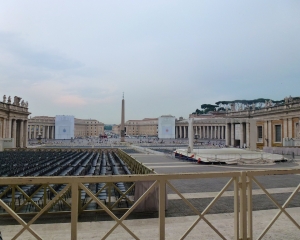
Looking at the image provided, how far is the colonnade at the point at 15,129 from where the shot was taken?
40688mm

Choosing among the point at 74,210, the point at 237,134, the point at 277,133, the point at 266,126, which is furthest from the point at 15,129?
the point at 74,210

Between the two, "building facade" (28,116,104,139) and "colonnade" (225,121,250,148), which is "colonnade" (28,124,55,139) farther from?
"colonnade" (225,121,250,148)

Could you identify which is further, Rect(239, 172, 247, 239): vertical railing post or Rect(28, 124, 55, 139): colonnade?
Rect(28, 124, 55, 139): colonnade

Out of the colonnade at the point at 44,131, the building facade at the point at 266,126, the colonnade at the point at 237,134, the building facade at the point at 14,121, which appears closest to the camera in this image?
the building facade at the point at 266,126

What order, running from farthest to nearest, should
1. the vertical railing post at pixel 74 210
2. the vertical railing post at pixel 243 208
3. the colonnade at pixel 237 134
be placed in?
the colonnade at pixel 237 134, the vertical railing post at pixel 243 208, the vertical railing post at pixel 74 210

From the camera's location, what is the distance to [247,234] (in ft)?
12.5

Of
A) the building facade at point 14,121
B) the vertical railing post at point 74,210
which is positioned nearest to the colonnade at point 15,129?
the building facade at point 14,121

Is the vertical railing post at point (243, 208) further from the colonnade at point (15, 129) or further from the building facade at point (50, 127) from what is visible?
the building facade at point (50, 127)

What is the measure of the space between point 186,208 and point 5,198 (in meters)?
5.20

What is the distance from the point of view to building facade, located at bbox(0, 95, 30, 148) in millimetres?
40594

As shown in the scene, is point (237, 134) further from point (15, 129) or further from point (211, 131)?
point (211, 131)

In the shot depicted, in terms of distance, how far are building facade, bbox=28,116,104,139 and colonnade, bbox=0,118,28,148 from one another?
68363 mm

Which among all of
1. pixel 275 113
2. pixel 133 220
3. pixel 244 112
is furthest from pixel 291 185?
pixel 244 112

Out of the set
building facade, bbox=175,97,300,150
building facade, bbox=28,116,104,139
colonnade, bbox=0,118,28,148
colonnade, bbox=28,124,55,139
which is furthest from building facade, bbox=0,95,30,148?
colonnade, bbox=28,124,55,139
